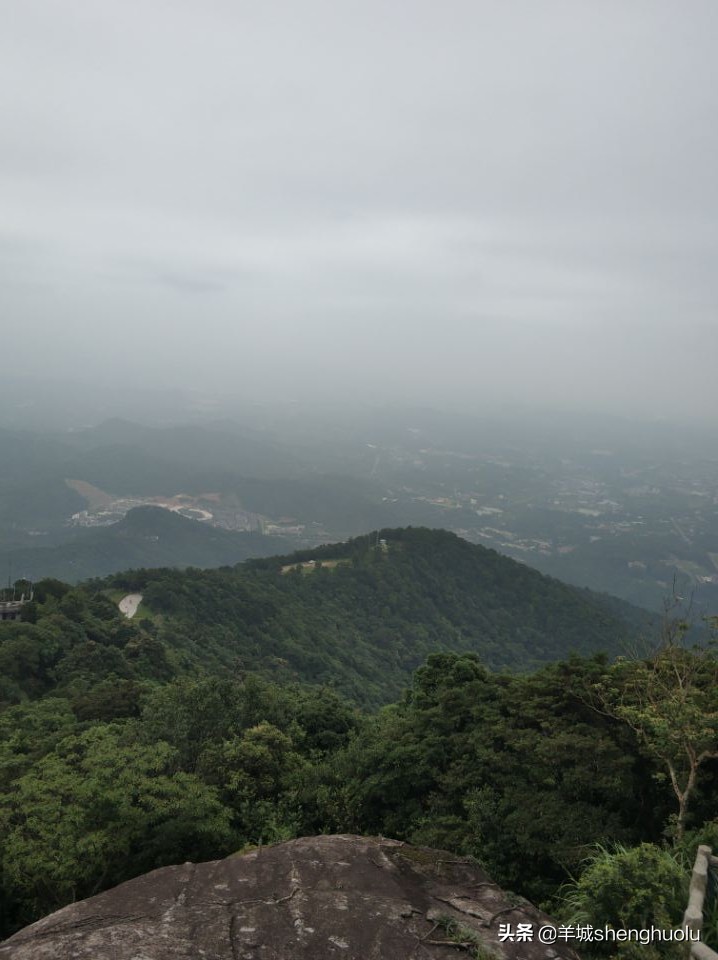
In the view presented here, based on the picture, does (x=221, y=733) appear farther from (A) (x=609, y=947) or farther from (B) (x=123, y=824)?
(A) (x=609, y=947)

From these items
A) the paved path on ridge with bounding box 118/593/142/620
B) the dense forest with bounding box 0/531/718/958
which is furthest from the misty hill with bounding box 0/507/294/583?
the dense forest with bounding box 0/531/718/958

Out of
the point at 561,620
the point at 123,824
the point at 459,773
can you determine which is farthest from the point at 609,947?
the point at 561,620

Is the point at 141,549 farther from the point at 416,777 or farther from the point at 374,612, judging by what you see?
the point at 416,777

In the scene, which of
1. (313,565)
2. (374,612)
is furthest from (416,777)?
(313,565)

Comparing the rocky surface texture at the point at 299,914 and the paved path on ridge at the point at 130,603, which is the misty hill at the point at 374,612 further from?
the rocky surface texture at the point at 299,914

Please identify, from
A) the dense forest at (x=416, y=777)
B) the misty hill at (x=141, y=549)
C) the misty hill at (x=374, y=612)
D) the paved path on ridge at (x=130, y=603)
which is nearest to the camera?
the dense forest at (x=416, y=777)

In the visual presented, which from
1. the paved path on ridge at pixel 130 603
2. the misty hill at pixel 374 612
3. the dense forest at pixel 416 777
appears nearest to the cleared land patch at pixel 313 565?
the misty hill at pixel 374 612
